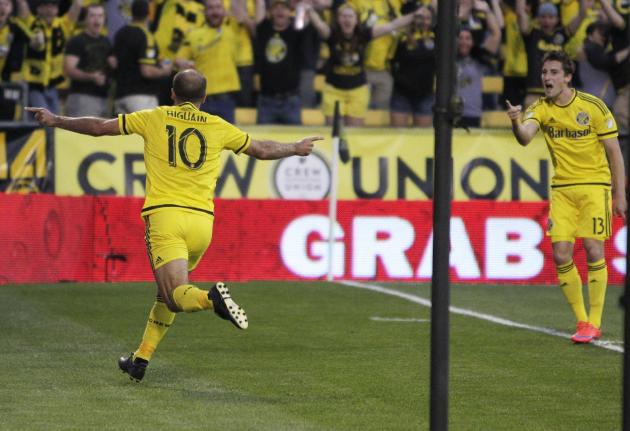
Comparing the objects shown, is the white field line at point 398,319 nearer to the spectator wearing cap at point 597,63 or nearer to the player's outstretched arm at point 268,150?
the player's outstretched arm at point 268,150

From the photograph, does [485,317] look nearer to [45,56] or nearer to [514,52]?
[514,52]

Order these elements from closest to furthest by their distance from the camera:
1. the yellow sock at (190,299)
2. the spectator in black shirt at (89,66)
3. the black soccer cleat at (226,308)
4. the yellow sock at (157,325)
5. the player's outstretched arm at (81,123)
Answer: the black soccer cleat at (226,308) < the yellow sock at (190,299) < the player's outstretched arm at (81,123) < the yellow sock at (157,325) < the spectator in black shirt at (89,66)

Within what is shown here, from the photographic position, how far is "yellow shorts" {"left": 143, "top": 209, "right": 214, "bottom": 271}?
364 inches

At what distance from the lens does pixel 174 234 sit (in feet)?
30.4

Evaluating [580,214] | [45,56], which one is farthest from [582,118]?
[45,56]

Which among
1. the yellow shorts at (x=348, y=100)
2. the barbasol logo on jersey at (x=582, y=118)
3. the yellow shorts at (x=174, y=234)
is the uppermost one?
the barbasol logo on jersey at (x=582, y=118)

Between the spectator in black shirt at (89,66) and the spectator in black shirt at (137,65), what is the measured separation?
0.23m

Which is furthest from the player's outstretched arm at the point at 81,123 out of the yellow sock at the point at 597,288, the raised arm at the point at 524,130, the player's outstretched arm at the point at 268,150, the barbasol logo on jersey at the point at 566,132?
the yellow sock at the point at 597,288

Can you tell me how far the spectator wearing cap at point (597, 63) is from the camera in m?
20.1

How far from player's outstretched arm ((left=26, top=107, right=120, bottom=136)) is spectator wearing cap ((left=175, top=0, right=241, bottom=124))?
32.9 feet

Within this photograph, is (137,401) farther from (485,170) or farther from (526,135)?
(485,170)

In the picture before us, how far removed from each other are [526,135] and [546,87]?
0.69m

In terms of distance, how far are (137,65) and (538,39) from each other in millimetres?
5406

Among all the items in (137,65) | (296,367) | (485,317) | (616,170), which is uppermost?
(137,65)
